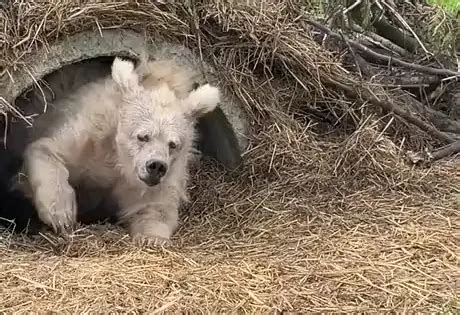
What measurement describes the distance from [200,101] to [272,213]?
0.74m

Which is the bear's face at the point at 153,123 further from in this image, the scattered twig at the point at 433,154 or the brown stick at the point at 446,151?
the brown stick at the point at 446,151

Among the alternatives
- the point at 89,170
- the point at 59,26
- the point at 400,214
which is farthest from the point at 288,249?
the point at 59,26

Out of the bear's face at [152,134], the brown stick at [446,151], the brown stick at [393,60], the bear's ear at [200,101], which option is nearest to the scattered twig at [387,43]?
the brown stick at [393,60]

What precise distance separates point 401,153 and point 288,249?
156 cm

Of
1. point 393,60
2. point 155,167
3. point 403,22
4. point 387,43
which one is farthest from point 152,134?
point 387,43

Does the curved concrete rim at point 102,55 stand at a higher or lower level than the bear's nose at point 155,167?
higher

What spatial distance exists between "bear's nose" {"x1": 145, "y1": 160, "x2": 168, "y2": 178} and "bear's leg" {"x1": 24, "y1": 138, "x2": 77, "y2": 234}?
0.47 metres

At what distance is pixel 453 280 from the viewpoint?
13.1 feet

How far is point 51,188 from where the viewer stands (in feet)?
15.7

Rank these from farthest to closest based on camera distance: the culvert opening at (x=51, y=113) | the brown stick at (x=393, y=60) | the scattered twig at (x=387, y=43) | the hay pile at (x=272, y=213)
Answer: the scattered twig at (x=387, y=43) < the brown stick at (x=393, y=60) < the culvert opening at (x=51, y=113) < the hay pile at (x=272, y=213)

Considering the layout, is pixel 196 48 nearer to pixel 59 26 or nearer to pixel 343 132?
pixel 59 26

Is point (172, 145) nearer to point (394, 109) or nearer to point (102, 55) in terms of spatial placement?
point (102, 55)

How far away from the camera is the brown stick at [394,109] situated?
5989 millimetres

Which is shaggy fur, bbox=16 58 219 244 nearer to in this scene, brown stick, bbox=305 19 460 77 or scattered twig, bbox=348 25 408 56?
brown stick, bbox=305 19 460 77
